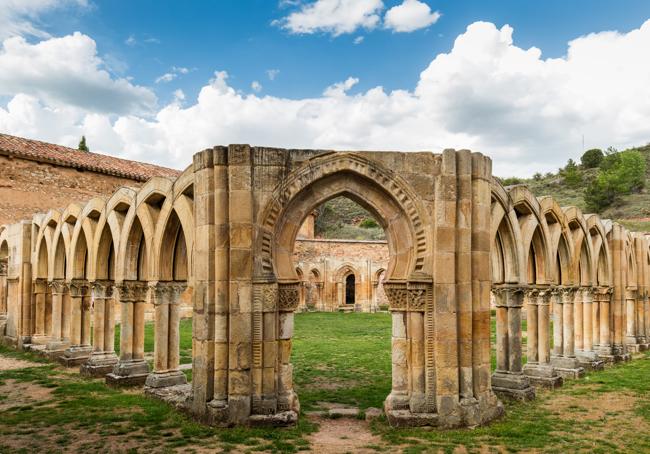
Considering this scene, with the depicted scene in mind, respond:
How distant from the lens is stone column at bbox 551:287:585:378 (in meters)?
13.1

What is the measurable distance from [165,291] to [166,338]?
0.99 metres

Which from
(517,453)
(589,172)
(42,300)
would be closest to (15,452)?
(517,453)

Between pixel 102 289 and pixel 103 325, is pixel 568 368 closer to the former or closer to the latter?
pixel 103 325

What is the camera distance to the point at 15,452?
22.9 feet

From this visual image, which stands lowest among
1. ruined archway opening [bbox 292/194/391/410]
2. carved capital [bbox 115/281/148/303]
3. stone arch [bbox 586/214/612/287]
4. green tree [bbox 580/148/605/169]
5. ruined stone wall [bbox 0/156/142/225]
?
ruined archway opening [bbox 292/194/391/410]

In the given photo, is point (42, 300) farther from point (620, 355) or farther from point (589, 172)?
point (589, 172)

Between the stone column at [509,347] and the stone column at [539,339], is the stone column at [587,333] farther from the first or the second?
the stone column at [509,347]

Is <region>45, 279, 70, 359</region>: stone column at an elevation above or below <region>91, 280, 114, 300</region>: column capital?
below

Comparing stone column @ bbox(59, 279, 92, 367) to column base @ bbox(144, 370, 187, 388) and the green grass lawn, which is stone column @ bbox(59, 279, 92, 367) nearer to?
the green grass lawn

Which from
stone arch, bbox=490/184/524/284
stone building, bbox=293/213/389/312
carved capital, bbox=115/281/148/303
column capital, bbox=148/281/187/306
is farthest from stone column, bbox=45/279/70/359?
stone building, bbox=293/213/389/312

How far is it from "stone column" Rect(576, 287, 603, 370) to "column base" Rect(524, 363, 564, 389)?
3.17 meters

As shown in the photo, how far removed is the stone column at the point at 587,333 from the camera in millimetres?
14328

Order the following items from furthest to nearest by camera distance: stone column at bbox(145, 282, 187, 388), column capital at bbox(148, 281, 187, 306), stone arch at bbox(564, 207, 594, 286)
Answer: stone arch at bbox(564, 207, 594, 286) < column capital at bbox(148, 281, 187, 306) < stone column at bbox(145, 282, 187, 388)

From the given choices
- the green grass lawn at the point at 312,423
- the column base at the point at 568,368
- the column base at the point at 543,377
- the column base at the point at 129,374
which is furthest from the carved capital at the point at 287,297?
the column base at the point at 568,368
